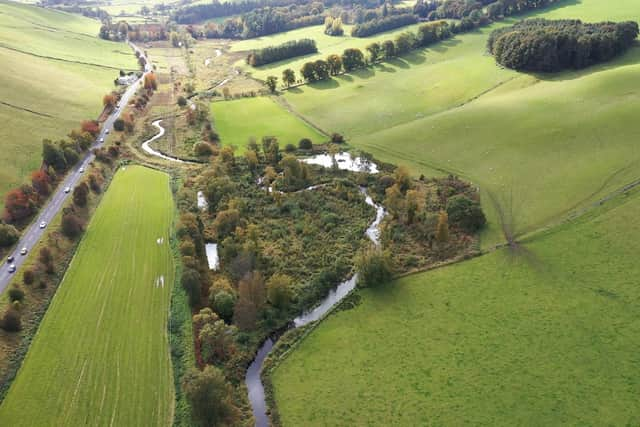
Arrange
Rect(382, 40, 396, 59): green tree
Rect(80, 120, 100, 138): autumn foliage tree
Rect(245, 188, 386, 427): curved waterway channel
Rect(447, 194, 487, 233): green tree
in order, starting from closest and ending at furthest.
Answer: Rect(245, 188, 386, 427): curved waterway channel → Rect(447, 194, 487, 233): green tree → Rect(80, 120, 100, 138): autumn foliage tree → Rect(382, 40, 396, 59): green tree

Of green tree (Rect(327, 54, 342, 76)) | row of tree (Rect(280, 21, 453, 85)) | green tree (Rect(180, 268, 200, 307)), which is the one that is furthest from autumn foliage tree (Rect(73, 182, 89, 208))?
green tree (Rect(327, 54, 342, 76))

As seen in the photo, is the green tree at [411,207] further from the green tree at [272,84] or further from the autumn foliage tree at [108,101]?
the autumn foliage tree at [108,101]

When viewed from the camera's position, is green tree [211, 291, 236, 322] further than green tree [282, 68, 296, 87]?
No

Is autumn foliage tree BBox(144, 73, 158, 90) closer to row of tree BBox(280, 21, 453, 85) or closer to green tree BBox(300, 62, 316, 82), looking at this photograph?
row of tree BBox(280, 21, 453, 85)

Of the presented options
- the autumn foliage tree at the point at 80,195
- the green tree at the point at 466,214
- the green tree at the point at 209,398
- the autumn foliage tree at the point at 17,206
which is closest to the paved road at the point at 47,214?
the autumn foliage tree at the point at 17,206

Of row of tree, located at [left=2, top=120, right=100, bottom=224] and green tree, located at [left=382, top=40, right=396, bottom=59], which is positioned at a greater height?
green tree, located at [left=382, top=40, right=396, bottom=59]

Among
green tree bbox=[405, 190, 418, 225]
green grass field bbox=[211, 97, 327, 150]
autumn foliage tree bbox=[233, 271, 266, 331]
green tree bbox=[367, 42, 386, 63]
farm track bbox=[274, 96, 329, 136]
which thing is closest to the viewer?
autumn foliage tree bbox=[233, 271, 266, 331]

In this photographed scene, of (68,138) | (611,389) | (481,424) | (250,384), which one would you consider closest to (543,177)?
(611,389)

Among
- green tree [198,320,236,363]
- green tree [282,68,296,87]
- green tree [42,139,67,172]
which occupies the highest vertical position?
green tree [282,68,296,87]

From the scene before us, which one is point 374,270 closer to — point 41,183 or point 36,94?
point 41,183
